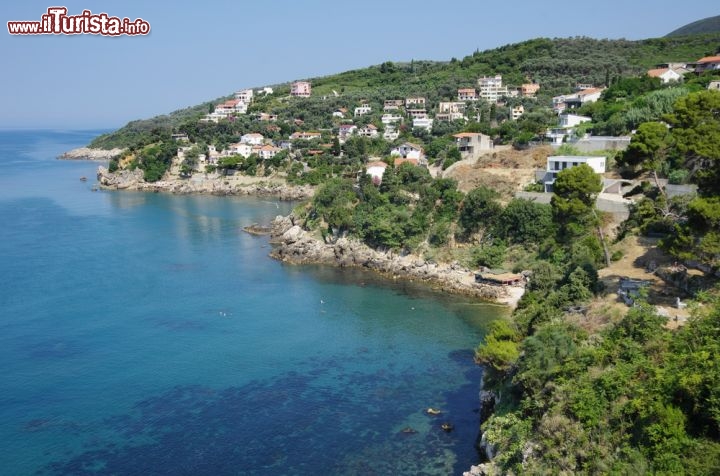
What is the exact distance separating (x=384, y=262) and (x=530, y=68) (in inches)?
2544

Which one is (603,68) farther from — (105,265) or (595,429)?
(595,429)

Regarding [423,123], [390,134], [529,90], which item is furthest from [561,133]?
[529,90]

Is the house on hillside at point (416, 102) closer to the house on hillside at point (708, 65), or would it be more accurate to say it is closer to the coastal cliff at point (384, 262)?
the house on hillside at point (708, 65)

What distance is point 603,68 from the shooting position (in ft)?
276

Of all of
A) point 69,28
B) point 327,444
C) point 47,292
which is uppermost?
point 69,28

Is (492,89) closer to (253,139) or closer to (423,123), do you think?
(423,123)

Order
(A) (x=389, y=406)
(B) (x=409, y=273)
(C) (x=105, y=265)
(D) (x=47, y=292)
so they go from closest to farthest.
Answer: (A) (x=389, y=406) → (D) (x=47, y=292) → (B) (x=409, y=273) → (C) (x=105, y=265)

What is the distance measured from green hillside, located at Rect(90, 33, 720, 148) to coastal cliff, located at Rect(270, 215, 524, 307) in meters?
41.8

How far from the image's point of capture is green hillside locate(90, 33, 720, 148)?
81500 mm

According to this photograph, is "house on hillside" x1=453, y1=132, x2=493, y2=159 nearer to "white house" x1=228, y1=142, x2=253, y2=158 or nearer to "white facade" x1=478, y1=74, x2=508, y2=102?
"white facade" x1=478, y1=74, x2=508, y2=102

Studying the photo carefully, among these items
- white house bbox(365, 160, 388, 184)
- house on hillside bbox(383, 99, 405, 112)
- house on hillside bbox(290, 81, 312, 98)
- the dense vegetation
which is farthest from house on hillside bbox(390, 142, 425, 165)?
house on hillside bbox(290, 81, 312, 98)

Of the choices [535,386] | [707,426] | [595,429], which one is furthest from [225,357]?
[707,426]

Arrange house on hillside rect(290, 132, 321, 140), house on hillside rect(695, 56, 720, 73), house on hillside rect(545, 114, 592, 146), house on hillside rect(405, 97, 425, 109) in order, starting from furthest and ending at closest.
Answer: house on hillside rect(405, 97, 425, 109) < house on hillside rect(290, 132, 321, 140) < house on hillside rect(695, 56, 720, 73) < house on hillside rect(545, 114, 592, 146)

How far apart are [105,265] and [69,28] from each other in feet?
56.7
